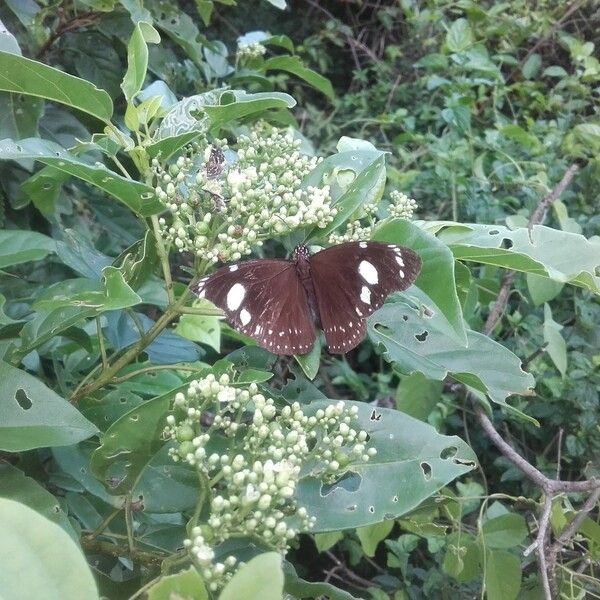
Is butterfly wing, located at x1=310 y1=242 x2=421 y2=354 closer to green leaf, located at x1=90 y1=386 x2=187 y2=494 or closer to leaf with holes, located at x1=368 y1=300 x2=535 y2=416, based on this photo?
leaf with holes, located at x1=368 y1=300 x2=535 y2=416

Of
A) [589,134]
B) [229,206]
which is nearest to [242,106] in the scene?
[229,206]

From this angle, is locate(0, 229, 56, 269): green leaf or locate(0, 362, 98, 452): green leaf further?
locate(0, 229, 56, 269): green leaf

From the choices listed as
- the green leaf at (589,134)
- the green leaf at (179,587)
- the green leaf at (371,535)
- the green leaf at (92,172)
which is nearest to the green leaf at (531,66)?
the green leaf at (589,134)

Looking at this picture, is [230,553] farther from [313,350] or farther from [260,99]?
[260,99]

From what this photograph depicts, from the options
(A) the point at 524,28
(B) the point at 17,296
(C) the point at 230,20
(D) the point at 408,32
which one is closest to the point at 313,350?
(B) the point at 17,296

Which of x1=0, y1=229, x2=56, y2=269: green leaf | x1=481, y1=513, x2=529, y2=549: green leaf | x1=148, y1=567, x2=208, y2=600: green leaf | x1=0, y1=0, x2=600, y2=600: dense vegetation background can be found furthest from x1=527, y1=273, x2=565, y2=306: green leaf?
x1=148, y1=567, x2=208, y2=600: green leaf

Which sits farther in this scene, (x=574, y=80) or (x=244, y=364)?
(x=574, y=80)

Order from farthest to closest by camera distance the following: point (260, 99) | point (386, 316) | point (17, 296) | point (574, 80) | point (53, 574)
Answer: point (574, 80) → point (17, 296) → point (386, 316) → point (260, 99) → point (53, 574)

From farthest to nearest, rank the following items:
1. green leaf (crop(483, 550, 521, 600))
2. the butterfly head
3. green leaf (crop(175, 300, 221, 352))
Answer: green leaf (crop(175, 300, 221, 352)), green leaf (crop(483, 550, 521, 600)), the butterfly head
